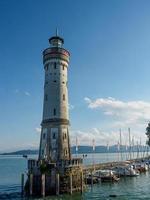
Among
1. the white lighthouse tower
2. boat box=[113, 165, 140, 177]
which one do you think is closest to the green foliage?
the white lighthouse tower

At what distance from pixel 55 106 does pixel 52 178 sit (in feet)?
43.8

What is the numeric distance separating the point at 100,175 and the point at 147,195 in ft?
61.3

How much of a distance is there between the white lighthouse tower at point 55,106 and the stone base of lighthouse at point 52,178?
1.86m

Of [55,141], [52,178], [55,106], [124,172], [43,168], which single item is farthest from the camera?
[124,172]

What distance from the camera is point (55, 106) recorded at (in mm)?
55875

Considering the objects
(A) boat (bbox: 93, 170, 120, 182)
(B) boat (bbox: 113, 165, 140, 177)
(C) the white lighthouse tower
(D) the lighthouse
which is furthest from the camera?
(B) boat (bbox: 113, 165, 140, 177)

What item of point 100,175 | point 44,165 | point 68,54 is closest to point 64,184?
point 44,165

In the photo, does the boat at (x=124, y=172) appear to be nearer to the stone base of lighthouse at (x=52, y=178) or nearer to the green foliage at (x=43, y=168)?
the stone base of lighthouse at (x=52, y=178)

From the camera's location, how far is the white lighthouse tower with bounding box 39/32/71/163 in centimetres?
5439

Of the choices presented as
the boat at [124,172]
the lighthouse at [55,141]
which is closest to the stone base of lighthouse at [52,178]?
the lighthouse at [55,141]

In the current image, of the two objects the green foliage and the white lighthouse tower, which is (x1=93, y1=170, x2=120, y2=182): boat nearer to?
the white lighthouse tower

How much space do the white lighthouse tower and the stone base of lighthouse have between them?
1.86m

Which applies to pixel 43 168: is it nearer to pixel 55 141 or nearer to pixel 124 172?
pixel 55 141

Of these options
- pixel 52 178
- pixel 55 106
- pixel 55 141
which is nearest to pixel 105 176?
pixel 55 141
